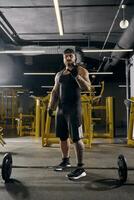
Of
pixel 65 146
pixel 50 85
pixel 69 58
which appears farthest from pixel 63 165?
pixel 50 85

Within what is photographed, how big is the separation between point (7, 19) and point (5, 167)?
208 inches

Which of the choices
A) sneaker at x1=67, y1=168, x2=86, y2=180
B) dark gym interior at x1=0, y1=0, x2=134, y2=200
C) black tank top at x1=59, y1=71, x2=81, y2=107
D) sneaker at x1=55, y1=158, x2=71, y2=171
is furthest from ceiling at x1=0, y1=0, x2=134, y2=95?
sneaker at x1=67, y1=168, x2=86, y2=180

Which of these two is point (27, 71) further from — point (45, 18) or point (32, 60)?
point (45, 18)

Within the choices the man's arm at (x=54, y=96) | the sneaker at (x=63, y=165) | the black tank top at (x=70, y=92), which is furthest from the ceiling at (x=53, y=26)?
the sneaker at (x=63, y=165)

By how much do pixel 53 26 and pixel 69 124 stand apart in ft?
17.5

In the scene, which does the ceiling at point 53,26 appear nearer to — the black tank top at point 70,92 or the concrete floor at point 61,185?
the black tank top at point 70,92

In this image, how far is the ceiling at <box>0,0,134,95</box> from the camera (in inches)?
243

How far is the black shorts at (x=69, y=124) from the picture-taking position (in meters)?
2.68

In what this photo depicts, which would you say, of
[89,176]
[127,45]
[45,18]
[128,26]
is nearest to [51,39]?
[45,18]

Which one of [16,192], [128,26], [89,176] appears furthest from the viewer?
[128,26]

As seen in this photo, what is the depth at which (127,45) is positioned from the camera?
659cm

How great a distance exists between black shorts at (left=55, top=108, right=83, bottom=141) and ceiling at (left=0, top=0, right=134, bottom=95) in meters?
3.70

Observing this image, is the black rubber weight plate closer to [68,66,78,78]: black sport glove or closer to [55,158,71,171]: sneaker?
[55,158,71,171]: sneaker

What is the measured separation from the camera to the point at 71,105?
2770mm
